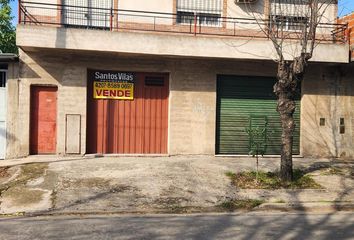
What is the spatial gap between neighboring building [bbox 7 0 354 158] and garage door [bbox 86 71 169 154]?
3 cm

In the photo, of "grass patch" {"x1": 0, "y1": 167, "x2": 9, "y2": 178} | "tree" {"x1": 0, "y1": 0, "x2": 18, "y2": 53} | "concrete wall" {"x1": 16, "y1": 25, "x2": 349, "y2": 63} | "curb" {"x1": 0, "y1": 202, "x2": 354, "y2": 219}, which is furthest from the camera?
"tree" {"x1": 0, "y1": 0, "x2": 18, "y2": 53}

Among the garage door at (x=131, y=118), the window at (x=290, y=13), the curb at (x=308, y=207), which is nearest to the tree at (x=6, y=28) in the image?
the garage door at (x=131, y=118)

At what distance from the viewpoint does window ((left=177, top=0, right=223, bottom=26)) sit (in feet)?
49.2

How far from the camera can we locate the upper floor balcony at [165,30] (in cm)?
1295

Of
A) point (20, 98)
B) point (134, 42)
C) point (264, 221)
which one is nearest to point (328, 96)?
point (134, 42)

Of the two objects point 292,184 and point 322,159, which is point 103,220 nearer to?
point 292,184

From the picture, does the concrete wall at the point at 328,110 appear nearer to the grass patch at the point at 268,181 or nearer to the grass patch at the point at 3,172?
the grass patch at the point at 268,181

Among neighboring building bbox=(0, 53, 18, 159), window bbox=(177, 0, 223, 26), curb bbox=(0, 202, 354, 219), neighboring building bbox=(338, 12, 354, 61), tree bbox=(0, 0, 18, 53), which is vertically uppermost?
tree bbox=(0, 0, 18, 53)

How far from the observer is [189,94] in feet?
48.3

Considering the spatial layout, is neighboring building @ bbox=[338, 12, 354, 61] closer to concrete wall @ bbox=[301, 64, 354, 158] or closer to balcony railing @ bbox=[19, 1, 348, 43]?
balcony railing @ bbox=[19, 1, 348, 43]

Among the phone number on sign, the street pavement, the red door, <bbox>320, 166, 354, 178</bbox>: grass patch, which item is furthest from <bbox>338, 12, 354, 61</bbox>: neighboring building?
the red door

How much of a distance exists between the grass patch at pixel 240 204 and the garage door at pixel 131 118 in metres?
5.79

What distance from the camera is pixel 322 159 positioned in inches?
596

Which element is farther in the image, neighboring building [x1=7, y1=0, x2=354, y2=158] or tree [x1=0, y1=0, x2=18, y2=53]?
tree [x1=0, y1=0, x2=18, y2=53]
